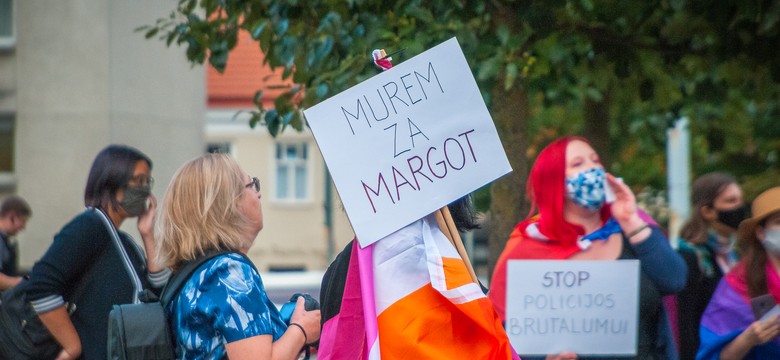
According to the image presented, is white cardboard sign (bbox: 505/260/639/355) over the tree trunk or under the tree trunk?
under

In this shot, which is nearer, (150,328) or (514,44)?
(150,328)

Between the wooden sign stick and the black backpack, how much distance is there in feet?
1.98

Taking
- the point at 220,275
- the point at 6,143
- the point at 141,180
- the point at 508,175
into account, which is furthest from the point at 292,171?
the point at 220,275

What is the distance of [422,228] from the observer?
3580mm

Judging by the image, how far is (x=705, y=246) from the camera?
6074 millimetres

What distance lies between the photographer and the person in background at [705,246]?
19.4 ft

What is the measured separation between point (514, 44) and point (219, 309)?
10.1 ft

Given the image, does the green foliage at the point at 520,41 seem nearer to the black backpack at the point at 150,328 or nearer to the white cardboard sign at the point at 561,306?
the white cardboard sign at the point at 561,306

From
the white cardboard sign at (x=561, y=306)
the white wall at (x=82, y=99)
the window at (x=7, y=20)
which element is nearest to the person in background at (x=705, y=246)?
the white cardboard sign at (x=561, y=306)

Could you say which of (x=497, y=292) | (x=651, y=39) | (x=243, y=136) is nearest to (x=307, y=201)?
(x=243, y=136)

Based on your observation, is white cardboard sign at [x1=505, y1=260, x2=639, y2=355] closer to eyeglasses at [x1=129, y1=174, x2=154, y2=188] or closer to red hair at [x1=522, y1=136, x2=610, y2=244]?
red hair at [x1=522, y1=136, x2=610, y2=244]

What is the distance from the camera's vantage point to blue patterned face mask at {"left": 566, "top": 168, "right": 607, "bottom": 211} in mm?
4766

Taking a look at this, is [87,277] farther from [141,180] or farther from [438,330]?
[438,330]

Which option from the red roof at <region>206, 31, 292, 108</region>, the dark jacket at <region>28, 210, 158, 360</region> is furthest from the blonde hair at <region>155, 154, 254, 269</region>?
the red roof at <region>206, 31, 292, 108</region>
